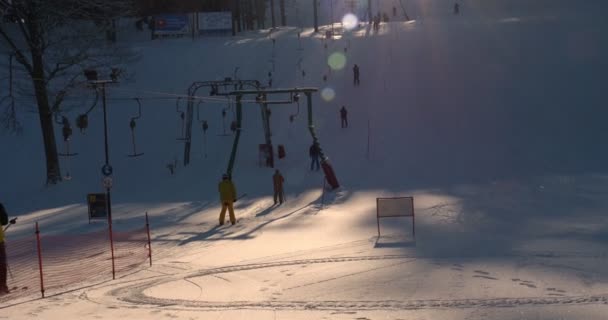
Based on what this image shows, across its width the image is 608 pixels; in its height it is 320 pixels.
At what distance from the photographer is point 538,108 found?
135 ft

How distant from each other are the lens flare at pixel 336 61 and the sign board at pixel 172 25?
1588 centimetres

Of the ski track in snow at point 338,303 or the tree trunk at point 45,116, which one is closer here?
the ski track in snow at point 338,303

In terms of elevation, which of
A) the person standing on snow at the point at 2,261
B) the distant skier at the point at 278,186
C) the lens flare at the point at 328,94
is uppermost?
the lens flare at the point at 328,94

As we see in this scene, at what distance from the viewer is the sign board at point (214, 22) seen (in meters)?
67.0

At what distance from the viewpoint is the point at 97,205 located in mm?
22828

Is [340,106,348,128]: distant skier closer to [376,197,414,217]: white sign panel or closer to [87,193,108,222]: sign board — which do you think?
[87,193,108,222]: sign board

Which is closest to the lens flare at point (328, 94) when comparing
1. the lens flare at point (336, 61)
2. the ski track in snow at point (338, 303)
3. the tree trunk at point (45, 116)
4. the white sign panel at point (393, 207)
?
the lens flare at point (336, 61)

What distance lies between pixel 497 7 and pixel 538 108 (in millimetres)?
49525

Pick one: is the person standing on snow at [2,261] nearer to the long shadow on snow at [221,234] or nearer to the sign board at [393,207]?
the long shadow on snow at [221,234]

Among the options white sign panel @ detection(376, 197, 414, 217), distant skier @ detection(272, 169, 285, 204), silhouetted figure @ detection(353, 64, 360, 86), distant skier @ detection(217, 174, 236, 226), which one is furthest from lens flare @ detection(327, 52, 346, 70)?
white sign panel @ detection(376, 197, 414, 217)

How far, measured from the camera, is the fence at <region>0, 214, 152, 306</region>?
14.5 meters

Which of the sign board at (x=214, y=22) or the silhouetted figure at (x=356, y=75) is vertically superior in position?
the sign board at (x=214, y=22)

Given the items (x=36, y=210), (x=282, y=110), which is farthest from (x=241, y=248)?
(x=282, y=110)

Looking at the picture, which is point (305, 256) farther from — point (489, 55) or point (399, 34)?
point (399, 34)
